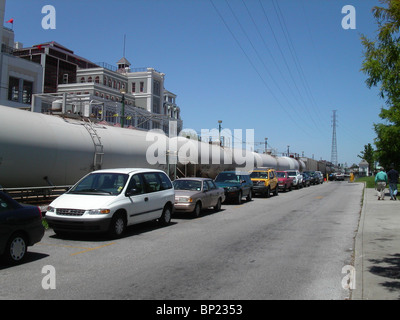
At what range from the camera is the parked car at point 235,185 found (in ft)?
65.6

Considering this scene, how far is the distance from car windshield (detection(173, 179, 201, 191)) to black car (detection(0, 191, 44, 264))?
27.3 ft

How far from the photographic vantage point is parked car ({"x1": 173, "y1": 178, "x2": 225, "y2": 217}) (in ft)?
46.0

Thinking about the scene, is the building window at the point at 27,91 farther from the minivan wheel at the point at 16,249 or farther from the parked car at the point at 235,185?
the minivan wheel at the point at 16,249

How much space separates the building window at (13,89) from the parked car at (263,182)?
24.7 m

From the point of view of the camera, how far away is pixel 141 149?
16.6 metres

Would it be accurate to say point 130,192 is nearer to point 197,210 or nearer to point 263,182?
point 197,210

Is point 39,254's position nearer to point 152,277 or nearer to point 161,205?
point 152,277

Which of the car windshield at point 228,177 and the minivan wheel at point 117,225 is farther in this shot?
the car windshield at point 228,177

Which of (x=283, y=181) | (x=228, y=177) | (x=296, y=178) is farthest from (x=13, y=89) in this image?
(x=296, y=178)

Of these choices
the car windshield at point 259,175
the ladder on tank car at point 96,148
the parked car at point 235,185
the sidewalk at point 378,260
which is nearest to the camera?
the sidewalk at point 378,260

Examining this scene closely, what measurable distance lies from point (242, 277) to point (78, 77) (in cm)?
6704

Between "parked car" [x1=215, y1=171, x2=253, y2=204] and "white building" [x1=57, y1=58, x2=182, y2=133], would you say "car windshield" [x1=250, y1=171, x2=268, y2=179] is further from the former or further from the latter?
"white building" [x1=57, y1=58, x2=182, y2=133]

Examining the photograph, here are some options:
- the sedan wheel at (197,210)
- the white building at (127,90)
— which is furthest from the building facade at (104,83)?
the sedan wheel at (197,210)
